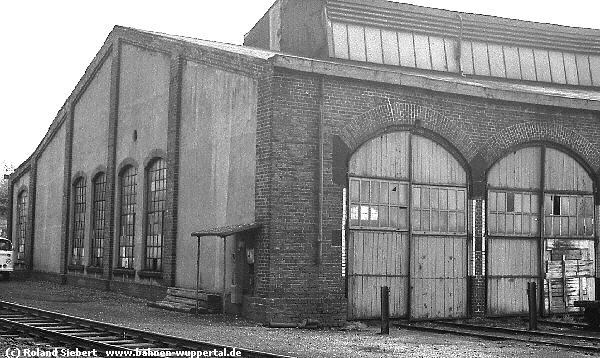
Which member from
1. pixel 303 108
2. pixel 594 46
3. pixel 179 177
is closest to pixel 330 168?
pixel 303 108

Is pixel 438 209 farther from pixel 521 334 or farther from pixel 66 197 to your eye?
pixel 66 197

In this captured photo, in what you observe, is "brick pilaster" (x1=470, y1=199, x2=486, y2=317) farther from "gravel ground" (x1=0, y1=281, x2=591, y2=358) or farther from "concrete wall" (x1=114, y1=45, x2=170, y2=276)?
"concrete wall" (x1=114, y1=45, x2=170, y2=276)

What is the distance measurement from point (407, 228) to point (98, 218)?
36.7 ft

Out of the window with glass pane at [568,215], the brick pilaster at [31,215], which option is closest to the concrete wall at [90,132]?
the brick pilaster at [31,215]

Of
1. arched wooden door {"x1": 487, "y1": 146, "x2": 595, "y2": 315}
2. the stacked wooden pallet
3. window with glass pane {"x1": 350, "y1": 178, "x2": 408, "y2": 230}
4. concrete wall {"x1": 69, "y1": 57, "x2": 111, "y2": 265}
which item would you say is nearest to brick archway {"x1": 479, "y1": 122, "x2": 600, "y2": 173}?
arched wooden door {"x1": 487, "y1": 146, "x2": 595, "y2": 315}

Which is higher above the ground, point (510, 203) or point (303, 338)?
point (510, 203)

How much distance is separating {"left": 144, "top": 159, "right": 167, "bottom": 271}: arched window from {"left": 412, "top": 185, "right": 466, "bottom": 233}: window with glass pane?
662 cm

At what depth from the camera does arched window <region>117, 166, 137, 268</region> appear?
2256cm

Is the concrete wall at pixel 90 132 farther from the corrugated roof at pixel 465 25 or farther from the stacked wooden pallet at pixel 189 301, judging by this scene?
the corrugated roof at pixel 465 25

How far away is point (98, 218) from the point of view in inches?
979

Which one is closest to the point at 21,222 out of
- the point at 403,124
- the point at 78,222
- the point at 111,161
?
the point at 78,222

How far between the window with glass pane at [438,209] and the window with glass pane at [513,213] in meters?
0.78

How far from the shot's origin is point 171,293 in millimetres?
18969

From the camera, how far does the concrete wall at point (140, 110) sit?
21.3 meters
